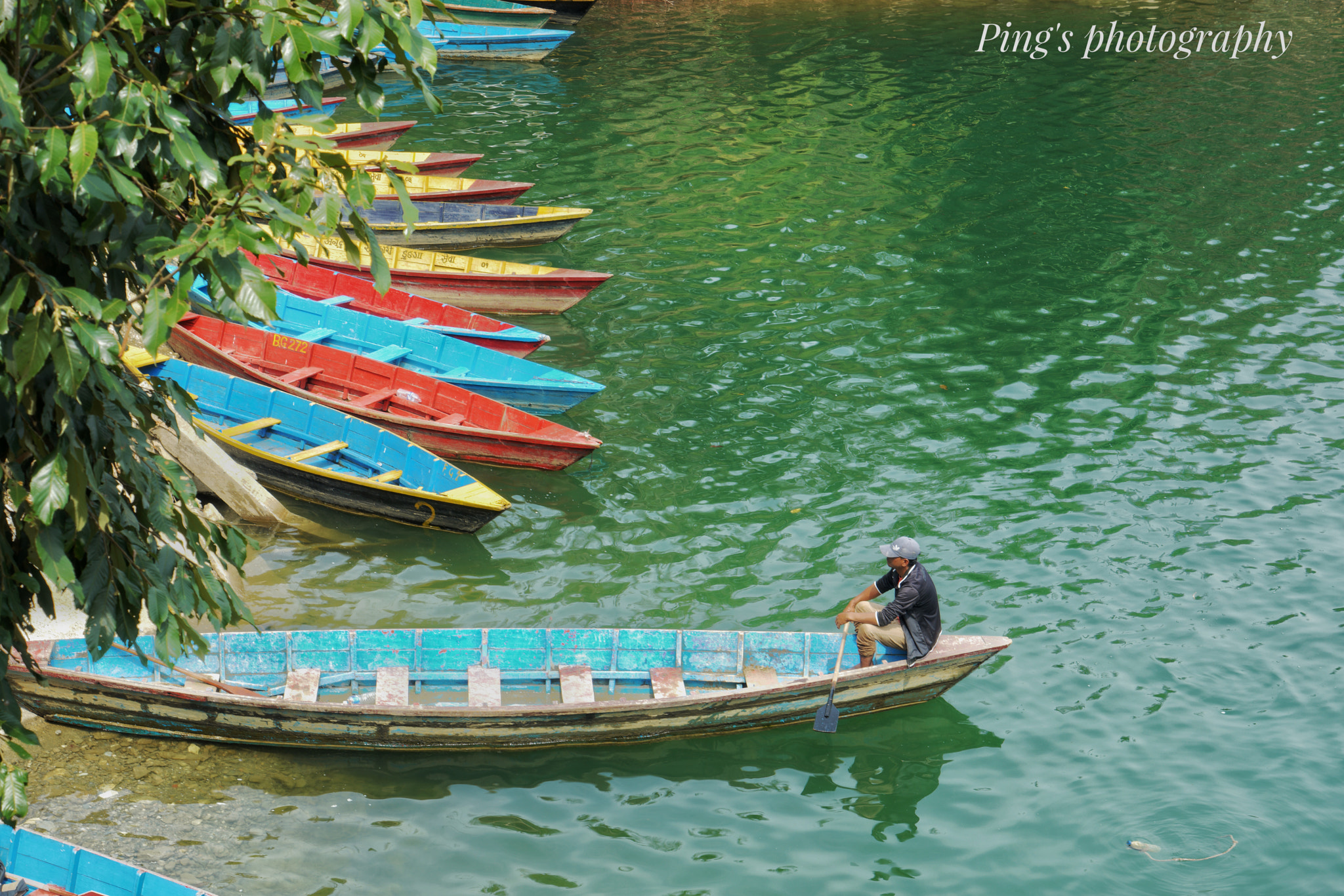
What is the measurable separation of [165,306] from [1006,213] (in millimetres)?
20572

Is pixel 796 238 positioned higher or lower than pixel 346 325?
higher

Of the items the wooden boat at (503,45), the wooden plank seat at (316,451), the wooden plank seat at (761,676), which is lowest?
the wooden plank seat at (761,676)

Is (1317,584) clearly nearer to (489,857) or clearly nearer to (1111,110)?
(489,857)

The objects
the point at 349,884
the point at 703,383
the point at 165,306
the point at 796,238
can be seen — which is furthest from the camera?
the point at 796,238

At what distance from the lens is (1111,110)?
1093 inches

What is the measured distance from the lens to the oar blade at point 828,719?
987 cm

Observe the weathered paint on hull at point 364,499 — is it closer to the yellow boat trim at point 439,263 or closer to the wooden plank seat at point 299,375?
the wooden plank seat at point 299,375

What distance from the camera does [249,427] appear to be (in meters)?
13.5

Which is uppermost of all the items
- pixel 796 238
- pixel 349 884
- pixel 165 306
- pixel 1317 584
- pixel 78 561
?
pixel 796 238

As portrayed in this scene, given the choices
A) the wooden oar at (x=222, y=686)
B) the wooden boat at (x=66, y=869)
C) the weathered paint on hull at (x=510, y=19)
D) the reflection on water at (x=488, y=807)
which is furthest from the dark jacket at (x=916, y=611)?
the weathered paint on hull at (x=510, y=19)

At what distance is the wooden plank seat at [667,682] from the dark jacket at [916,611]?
6.83ft

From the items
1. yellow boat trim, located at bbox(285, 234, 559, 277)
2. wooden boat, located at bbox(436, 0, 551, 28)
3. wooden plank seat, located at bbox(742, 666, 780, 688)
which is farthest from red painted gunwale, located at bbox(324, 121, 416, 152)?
wooden plank seat, located at bbox(742, 666, 780, 688)

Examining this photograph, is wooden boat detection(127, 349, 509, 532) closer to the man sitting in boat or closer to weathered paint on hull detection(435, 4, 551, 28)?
the man sitting in boat

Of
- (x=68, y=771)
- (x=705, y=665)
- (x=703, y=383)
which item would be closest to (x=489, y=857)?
(x=705, y=665)
